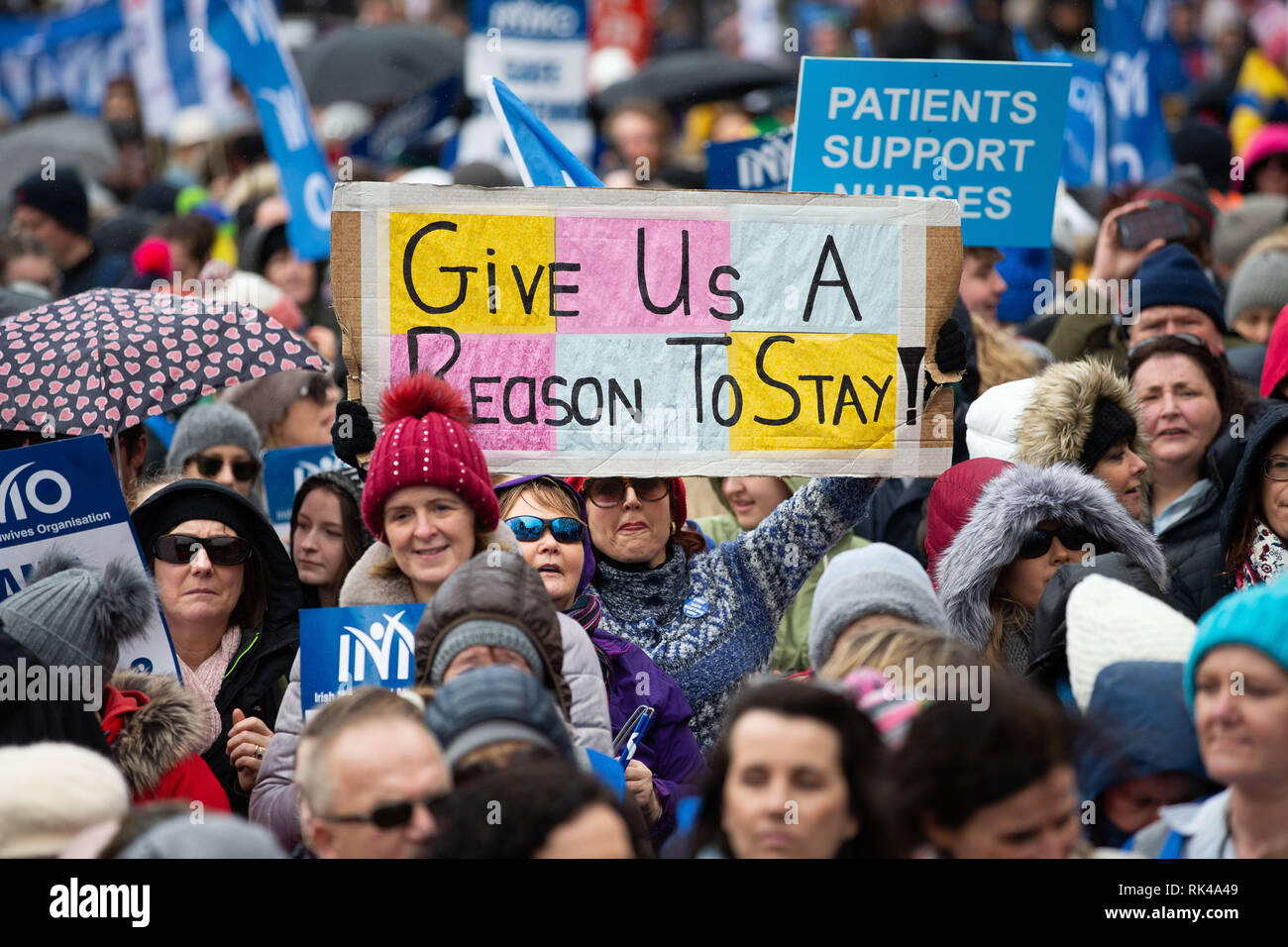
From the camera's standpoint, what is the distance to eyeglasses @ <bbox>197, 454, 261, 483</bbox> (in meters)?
5.91

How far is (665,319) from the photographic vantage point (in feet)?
15.0

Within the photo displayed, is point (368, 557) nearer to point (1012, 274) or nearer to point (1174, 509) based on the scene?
point (1174, 509)

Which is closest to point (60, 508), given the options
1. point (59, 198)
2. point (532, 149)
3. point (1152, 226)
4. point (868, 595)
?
point (532, 149)

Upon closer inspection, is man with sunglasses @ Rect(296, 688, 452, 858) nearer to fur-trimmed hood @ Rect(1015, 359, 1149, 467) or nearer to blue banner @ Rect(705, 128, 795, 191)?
fur-trimmed hood @ Rect(1015, 359, 1149, 467)

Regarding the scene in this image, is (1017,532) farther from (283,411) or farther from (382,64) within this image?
(382,64)

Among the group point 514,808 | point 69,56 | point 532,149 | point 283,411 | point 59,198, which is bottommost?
point 514,808

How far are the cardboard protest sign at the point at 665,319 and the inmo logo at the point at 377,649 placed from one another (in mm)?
616

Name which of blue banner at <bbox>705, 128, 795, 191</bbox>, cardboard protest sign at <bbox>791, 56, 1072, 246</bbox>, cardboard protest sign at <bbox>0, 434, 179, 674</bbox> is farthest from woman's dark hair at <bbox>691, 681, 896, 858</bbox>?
blue banner at <bbox>705, 128, 795, 191</bbox>

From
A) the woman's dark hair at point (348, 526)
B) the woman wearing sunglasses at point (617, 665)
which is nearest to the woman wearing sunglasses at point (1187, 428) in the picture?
the woman wearing sunglasses at point (617, 665)

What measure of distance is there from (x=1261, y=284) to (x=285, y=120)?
483 centimetres

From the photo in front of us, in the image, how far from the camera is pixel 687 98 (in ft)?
43.7

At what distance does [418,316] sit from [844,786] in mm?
2105

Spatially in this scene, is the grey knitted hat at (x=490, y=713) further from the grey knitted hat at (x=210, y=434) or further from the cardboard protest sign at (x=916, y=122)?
the cardboard protest sign at (x=916, y=122)

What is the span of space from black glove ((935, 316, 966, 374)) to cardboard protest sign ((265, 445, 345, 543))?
2.46 metres
